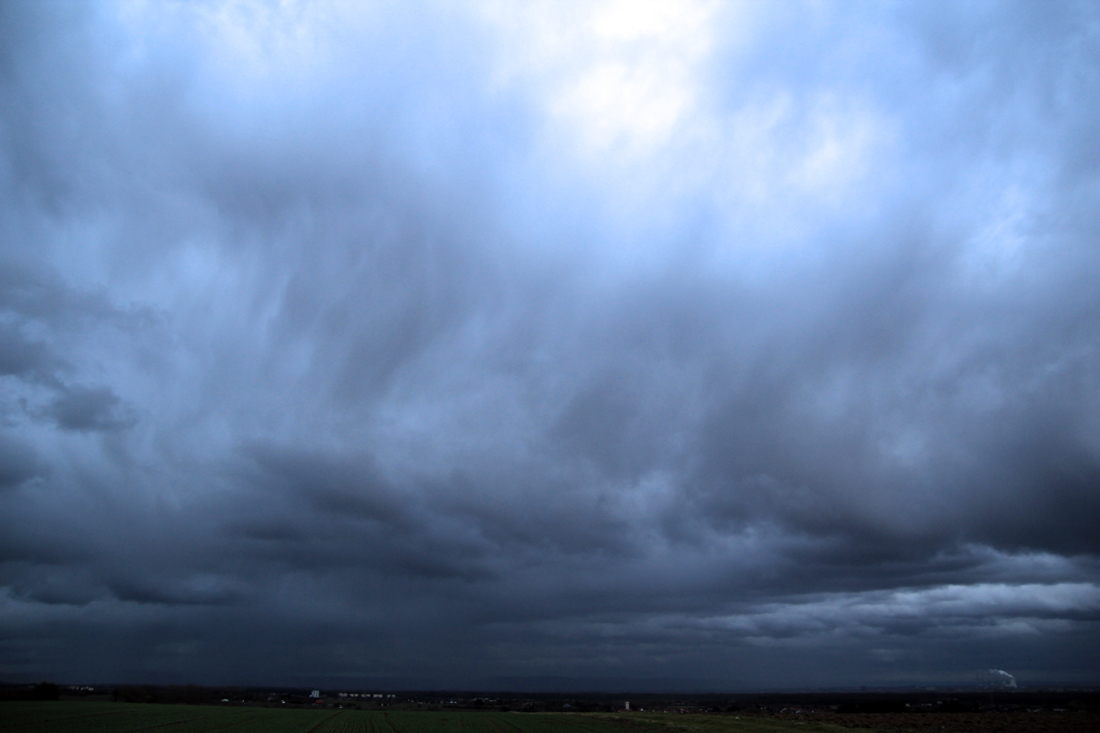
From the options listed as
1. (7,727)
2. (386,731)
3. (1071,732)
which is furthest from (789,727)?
(7,727)

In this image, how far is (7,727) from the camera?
6281 centimetres

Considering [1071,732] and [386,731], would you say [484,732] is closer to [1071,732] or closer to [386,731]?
[386,731]

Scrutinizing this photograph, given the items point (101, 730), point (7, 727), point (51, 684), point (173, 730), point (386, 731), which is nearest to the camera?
point (7, 727)

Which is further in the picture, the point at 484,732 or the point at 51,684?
the point at 51,684

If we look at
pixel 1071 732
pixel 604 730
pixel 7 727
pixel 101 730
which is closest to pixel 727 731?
pixel 604 730

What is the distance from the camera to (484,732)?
93.8 m

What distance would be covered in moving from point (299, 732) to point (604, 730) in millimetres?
38647

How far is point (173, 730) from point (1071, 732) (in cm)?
9072

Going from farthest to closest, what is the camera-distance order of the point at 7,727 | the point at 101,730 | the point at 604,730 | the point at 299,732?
the point at 604,730
the point at 299,732
the point at 101,730
the point at 7,727

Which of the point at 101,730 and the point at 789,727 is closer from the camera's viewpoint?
the point at 101,730

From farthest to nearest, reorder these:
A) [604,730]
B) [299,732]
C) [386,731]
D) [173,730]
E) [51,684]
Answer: [51,684] → [604,730] → [386,731] → [299,732] → [173,730]

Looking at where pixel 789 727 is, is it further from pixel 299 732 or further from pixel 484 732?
pixel 299 732

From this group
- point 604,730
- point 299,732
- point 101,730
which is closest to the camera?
point 101,730

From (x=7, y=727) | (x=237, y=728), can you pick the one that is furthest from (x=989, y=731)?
(x=7, y=727)
